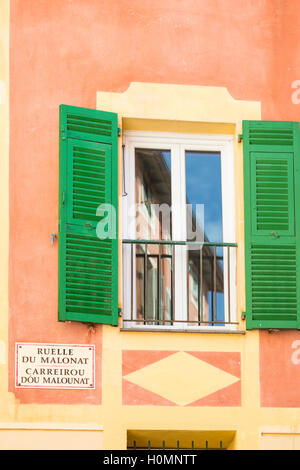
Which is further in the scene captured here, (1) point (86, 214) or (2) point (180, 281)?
(2) point (180, 281)

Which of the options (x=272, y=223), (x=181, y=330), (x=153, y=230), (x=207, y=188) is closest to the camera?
(x=181, y=330)

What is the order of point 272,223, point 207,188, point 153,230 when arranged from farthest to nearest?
point 207,188, point 153,230, point 272,223

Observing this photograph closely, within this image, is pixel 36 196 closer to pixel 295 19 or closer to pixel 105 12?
pixel 105 12

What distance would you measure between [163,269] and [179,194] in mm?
781

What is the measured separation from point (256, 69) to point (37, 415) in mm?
4131

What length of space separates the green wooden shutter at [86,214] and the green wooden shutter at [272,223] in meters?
1.32

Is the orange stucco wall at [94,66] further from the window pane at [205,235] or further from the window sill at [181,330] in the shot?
the window pane at [205,235]

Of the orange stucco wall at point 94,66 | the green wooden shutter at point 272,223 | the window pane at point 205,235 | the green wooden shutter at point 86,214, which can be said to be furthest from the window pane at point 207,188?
the green wooden shutter at point 86,214

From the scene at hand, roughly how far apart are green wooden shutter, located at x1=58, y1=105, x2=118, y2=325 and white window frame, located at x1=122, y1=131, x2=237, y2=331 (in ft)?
1.20

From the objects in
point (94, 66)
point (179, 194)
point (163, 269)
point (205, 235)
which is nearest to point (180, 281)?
point (163, 269)

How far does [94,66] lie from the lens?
53.3 feet

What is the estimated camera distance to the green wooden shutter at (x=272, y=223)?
15781mm

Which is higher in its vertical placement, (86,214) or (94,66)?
(94,66)

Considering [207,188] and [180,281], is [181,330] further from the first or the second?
[207,188]
